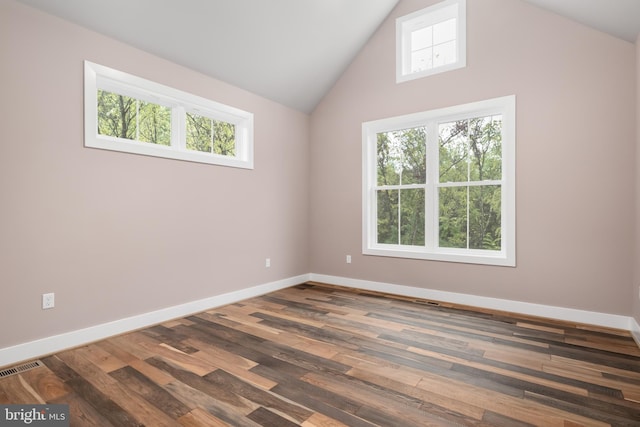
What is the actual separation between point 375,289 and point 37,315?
348 cm

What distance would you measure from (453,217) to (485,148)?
86 cm

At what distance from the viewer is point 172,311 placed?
11.0ft

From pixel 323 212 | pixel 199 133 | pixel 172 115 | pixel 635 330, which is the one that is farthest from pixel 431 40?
pixel 635 330

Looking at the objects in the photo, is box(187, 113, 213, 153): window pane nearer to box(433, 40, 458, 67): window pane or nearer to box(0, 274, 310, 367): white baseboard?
box(0, 274, 310, 367): white baseboard

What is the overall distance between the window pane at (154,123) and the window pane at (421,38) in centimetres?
309

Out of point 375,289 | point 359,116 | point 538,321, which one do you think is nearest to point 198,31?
point 359,116

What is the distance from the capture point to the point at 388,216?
455cm

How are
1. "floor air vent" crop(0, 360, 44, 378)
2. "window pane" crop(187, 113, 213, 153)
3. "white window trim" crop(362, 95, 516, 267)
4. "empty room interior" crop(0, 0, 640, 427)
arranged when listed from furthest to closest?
"window pane" crop(187, 113, 213, 153)
"white window trim" crop(362, 95, 516, 267)
"floor air vent" crop(0, 360, 44, 378)
"empty room interior" crop(0, 0, 640, 427)

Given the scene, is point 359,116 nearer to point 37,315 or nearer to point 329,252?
point 329,252

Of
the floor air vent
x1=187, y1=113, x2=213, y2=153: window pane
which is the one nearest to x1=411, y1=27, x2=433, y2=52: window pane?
x1=187, y1=113, x2=213, y2=153: window pane

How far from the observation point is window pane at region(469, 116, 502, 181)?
12.3ft

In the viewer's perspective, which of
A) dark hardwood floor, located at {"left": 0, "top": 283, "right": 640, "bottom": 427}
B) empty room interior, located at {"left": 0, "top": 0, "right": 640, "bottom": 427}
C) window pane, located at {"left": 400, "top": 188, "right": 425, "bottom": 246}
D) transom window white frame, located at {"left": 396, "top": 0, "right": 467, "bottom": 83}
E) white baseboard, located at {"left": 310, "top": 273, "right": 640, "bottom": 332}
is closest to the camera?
dark hardwood floor, located at {"left": 0, "top": 283, "right": 640, "bottom": 427}

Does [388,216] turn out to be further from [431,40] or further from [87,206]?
[87,206]

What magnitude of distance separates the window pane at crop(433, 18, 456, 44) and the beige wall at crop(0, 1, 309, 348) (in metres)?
2.43
